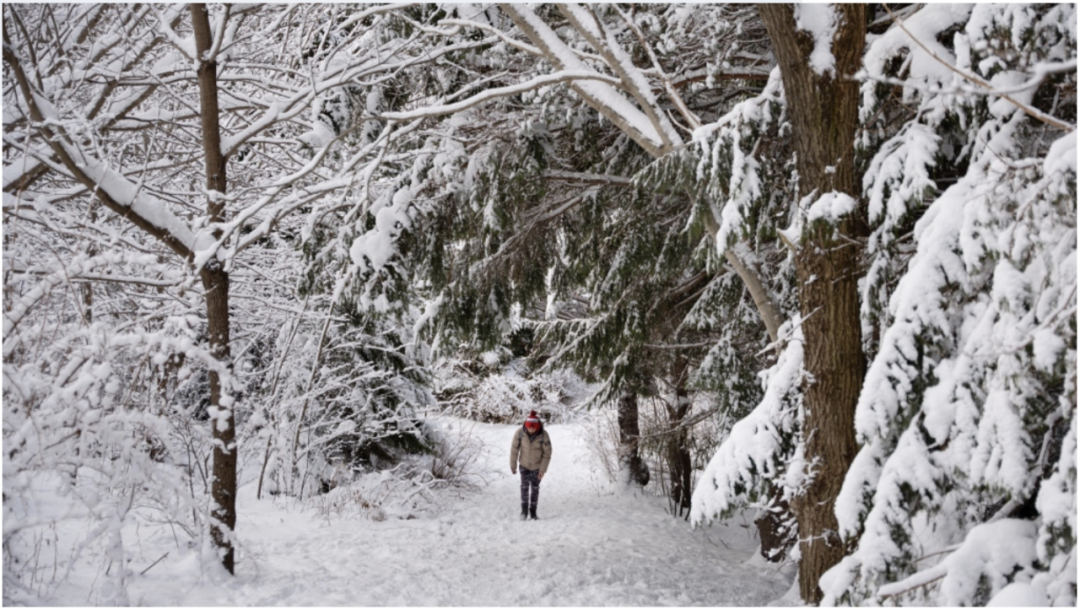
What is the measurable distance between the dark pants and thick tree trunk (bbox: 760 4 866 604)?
556 centimetres

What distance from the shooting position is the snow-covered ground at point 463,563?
491 centimetres

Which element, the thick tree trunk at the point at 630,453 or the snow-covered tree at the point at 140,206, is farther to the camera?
the thick tree trunk at the point at 630,453

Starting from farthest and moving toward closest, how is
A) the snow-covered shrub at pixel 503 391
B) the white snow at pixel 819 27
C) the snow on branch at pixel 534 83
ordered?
the snow-covered shrub at pixel 503 391 → the snow on branch at pixel 534 83 → the white snow at pixel 819 27

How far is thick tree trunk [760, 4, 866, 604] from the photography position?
369cm

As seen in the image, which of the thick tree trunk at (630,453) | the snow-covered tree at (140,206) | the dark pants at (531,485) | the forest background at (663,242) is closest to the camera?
the forest background at (663,242)

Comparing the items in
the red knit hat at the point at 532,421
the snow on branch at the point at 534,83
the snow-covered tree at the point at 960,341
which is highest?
the snow on branch at the point at 534,83

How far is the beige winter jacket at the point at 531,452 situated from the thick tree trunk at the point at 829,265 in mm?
5546

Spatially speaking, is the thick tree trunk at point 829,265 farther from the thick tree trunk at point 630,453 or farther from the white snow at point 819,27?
the thick tree trunk at point 630,453

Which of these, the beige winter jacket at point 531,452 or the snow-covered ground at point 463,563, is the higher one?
the beige winter jacket at point 531,452

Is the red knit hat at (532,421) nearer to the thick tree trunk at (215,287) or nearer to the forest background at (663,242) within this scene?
the forest background at (663,242)

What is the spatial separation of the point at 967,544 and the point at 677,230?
11.5ft

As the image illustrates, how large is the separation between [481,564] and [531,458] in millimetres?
2655

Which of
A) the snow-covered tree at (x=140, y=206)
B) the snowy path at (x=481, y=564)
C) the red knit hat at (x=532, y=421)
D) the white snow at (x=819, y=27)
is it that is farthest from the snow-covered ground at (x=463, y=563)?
the white snow at (x=819, y=27)

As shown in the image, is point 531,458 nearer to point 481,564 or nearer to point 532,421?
point 532,421
